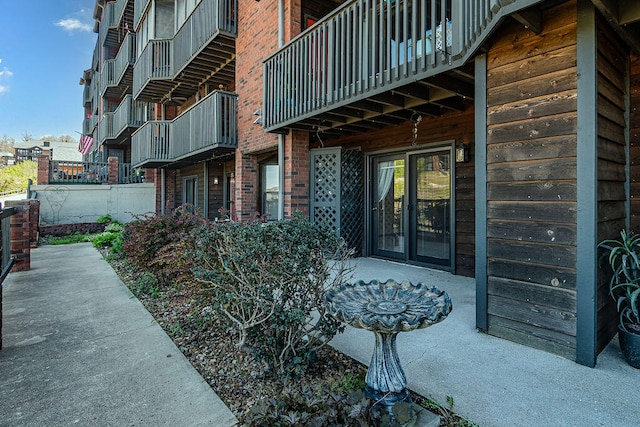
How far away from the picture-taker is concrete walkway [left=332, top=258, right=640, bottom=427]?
1872 mm

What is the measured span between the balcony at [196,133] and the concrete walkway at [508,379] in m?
5.97

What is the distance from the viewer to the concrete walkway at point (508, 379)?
73.7 inches

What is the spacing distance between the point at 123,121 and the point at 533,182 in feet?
55.7

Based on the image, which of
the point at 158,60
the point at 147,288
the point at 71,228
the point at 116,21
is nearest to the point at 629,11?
the point at 147,288

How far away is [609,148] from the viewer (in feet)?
8.59

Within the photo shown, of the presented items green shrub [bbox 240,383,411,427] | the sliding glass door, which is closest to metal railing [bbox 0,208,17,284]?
green shrub [bbox 240,383,411,427]

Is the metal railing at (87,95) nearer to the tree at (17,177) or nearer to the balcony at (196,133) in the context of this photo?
the tree at (17,177)

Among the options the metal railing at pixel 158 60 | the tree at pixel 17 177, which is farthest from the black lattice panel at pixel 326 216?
the tree at pixel 17 177

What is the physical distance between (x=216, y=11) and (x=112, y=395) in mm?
7839

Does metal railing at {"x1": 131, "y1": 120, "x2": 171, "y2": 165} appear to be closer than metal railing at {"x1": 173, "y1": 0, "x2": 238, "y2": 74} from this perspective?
No

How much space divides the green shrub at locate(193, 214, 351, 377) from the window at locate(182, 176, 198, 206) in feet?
34.0

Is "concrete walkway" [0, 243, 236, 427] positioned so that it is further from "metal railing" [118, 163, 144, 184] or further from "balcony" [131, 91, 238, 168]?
"metal railing" [118, 163, 144, 184]

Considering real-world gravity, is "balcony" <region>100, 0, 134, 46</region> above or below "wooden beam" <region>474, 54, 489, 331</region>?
above

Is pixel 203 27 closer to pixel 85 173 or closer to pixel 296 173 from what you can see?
pixel 296 173
